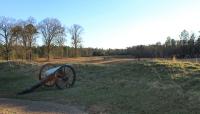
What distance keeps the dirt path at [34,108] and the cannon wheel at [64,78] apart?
12.7 ft

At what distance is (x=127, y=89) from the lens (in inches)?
798

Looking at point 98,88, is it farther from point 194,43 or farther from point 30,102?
point 194,43

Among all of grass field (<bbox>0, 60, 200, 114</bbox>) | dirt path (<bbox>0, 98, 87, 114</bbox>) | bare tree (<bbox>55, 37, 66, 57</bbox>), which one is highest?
bare tree (<bbox>55, 37, 66, 57</bbox>)

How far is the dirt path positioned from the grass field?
742 mm

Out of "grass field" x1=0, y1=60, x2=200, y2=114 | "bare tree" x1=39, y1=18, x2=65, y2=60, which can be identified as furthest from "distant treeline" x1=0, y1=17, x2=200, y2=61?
"grass field" x1=0, y1=60, x2=200, y2=114

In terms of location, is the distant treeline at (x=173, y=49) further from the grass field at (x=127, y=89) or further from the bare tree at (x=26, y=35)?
the grass field at (x=127, y=89)

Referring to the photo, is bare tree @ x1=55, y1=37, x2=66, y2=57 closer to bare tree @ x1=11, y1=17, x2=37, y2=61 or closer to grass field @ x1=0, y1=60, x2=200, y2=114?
bare tree @ x1=11, y1=17, x2=37, y2=61

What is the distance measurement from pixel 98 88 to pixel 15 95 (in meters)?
4.86

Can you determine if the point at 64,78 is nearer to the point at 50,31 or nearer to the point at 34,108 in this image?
the point at 34,108

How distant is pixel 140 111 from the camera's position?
1602cm

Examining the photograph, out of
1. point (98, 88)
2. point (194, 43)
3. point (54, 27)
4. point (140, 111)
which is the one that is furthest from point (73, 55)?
point (140, 111)

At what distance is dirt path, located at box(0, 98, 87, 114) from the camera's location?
17.0 metres

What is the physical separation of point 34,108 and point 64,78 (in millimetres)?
5649

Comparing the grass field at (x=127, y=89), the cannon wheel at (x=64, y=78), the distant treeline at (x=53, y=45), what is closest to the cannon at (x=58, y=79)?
the cannon wheel at (x=64, y=78)
